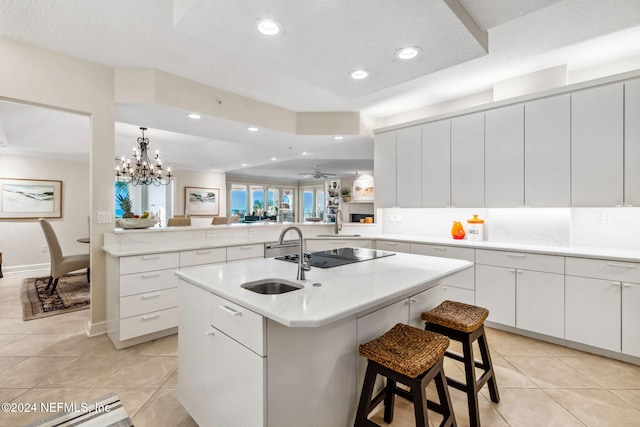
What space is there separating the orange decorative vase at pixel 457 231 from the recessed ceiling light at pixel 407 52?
7.92ft

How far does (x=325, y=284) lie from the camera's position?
1.54 m

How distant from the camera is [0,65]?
2398 millimetres

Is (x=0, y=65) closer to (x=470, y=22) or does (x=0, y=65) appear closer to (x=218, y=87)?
(x=218, y=87)

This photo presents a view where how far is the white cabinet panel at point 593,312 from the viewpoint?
7.92 feet

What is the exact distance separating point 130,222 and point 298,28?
9.26 feet

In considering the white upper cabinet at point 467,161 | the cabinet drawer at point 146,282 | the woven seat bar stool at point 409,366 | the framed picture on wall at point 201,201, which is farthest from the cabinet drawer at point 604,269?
the framed picture on wall at point 201,201

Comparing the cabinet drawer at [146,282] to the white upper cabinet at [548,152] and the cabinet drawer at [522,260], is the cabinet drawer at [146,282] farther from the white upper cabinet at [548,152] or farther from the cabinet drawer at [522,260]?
the white upper cabinet at [548,152]

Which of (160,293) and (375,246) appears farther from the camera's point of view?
(375,246)

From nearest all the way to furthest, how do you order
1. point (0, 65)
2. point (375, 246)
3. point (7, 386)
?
point (7, 386) → point (0, 65) → point (375, 246)

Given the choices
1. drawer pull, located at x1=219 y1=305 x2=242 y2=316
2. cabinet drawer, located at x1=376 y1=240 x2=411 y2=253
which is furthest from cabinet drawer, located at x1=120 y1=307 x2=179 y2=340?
cabinet drawer, located at x1=376 y1=240 x2=411 y2=253

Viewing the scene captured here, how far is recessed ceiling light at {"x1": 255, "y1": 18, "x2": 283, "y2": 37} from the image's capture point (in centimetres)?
156

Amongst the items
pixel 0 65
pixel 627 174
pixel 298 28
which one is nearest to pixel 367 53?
pixel 298 28

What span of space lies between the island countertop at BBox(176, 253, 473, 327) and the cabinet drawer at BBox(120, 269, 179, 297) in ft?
3.85

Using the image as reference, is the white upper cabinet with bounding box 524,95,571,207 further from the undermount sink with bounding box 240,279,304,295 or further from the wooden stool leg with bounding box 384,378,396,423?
the undermount sink with bounding box 240,279,304,295
